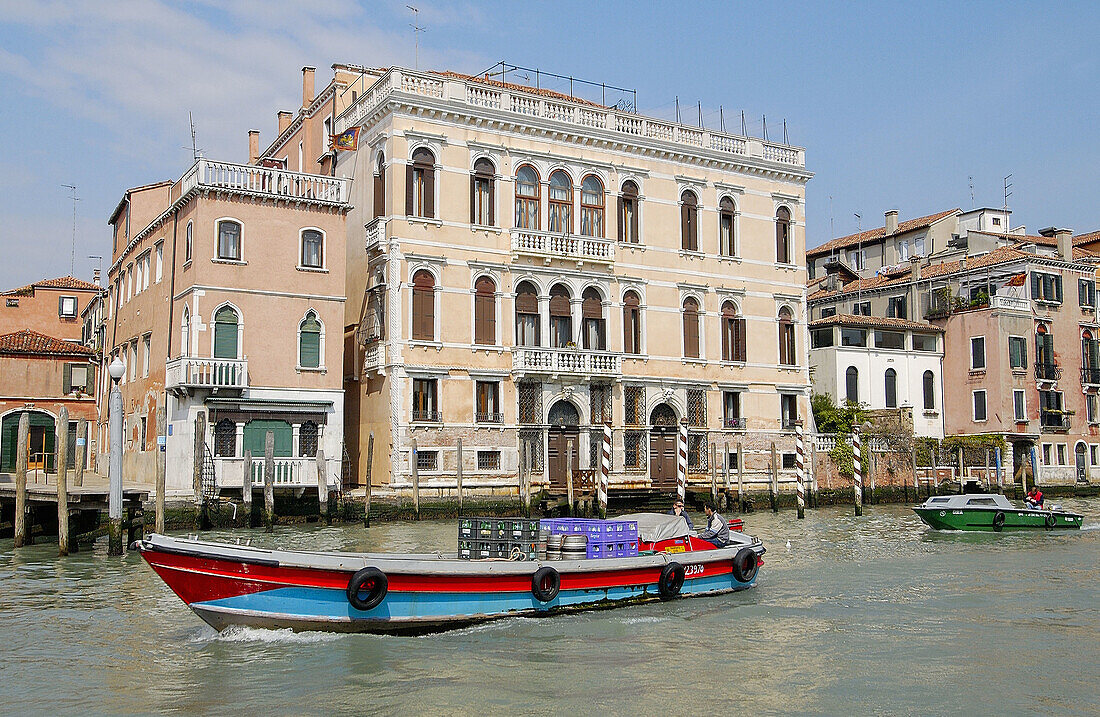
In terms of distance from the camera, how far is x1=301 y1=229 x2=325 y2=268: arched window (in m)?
25.8

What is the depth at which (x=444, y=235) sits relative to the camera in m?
27.4

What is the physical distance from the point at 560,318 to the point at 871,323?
43.5ft

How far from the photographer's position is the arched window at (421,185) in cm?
2706

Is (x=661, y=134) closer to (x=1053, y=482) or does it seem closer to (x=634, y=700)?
(x=1053, y=482)

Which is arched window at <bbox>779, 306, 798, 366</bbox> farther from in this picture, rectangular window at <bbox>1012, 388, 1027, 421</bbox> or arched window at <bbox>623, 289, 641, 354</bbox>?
rectangular window at <bbox>1012, 388, 1027, 421</bbox>

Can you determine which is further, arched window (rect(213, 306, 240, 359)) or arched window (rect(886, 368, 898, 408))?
arched window (rect(886, 368, 898, 408))

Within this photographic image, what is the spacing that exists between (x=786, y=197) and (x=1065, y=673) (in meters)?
24.6

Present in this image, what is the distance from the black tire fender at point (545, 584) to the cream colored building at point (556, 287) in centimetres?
1356

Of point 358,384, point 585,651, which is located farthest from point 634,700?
point 358,384

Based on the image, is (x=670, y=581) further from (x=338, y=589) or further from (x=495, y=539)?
(x=338, y=589)

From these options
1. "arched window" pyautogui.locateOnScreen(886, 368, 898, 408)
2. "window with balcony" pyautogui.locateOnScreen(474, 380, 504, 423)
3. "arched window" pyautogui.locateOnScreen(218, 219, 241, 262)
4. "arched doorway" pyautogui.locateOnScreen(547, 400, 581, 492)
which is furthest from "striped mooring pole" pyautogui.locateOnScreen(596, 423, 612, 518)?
"arched window" pyautogui.locateOnScreen(886, 368, 898, 408)

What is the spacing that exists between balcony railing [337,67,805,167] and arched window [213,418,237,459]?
908 cm

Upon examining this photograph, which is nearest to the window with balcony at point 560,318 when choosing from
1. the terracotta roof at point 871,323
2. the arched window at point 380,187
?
the arched window at point 380,187

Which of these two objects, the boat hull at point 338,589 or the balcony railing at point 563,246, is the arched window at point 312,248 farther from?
the boat hull at point 338,589
